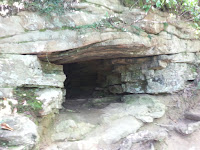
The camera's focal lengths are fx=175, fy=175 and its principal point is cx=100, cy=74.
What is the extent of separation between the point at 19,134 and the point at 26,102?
2.55 ft

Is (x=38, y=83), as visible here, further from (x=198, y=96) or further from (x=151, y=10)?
(x=198, y=96)

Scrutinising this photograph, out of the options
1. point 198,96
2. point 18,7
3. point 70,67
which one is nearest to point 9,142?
point 18,7

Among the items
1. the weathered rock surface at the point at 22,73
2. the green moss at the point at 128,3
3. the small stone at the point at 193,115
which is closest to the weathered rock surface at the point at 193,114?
the small stone at the point at 193,115

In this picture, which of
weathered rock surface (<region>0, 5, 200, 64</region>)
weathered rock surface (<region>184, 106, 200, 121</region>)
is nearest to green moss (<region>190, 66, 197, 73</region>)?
weathered rock surface (<region>0, 5, 200, 64</region>)

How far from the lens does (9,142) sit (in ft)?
9.29

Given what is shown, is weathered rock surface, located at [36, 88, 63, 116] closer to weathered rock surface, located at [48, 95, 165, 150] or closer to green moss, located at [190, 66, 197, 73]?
weathered rock surface, located at [48, 95, 165, 150]

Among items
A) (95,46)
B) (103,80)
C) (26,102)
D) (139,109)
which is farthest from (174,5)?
(26,102)

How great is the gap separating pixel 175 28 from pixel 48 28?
393cm

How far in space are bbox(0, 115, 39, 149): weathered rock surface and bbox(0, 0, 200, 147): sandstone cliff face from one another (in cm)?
50

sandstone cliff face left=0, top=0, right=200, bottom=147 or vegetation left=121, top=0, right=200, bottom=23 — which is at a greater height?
vegetation left=121, top=0, right=200, bottom=23

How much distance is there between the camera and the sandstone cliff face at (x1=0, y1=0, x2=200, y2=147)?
12.0 feet

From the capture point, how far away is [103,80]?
866cm

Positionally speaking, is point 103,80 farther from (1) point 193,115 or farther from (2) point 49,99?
(2) point 49,99

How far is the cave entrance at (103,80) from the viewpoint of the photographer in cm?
632
